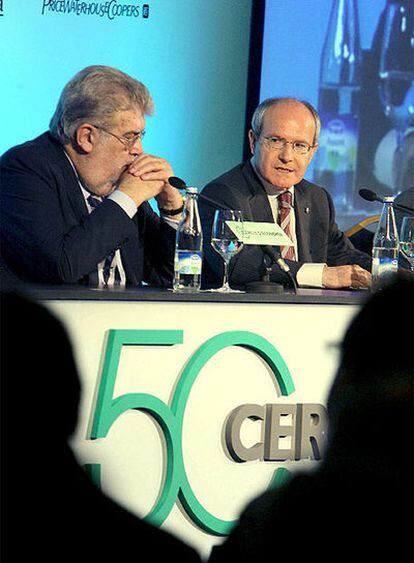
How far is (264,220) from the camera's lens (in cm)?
387

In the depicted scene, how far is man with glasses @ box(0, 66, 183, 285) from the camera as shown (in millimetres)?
2963

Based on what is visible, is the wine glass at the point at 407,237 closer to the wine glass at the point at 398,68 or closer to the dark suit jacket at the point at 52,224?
the dark suit jacket at the point at 52,224

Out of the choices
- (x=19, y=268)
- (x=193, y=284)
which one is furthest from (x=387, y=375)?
(x=19, y=268)

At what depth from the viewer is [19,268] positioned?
123 inches

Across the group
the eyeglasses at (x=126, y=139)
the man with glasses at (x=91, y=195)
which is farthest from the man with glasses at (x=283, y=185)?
the eyeglasses at (x=126, y=139)

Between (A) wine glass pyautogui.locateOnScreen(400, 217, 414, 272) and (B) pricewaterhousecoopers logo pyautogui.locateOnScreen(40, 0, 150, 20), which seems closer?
(A) wine glass pyautogui.locateOnScreen(400, 217, 414, 272)

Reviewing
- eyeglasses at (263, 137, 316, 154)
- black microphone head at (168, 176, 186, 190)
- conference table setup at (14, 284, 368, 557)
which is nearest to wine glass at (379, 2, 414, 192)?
eyeglasses at (263, 137, 316, 154)

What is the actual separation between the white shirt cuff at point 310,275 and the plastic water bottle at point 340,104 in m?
2.05

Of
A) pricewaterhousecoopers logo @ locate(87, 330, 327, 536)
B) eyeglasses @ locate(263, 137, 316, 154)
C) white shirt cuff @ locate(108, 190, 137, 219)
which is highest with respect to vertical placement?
eyeglasses @ locate(263, 137, 316, 154)

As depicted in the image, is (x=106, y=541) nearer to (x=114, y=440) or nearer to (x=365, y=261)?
(x=114, y=440)

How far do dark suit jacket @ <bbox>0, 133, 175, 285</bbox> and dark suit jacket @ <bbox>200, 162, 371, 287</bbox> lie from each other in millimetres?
324

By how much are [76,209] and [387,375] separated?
2271mm

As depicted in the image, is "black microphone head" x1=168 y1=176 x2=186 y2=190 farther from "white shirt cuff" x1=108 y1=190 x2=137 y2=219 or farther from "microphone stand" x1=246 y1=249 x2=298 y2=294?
"microphone stand" x1=246 y1=249 x2=298 y2=294

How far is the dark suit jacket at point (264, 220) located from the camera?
3.45m
